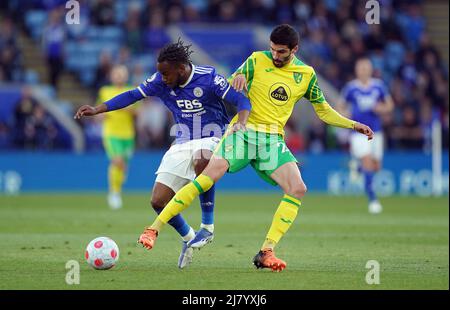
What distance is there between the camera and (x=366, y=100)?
717 inches

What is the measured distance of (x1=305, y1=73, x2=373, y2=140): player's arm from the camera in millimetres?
9773

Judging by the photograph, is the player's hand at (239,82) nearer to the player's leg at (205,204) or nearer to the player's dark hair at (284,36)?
the player's dark hair at (284,36)

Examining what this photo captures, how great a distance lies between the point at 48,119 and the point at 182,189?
1476 cm

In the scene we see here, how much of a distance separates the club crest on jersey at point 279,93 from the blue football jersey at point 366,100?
344 inches

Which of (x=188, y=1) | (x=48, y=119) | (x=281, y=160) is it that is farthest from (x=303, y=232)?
(x=188, y=1)

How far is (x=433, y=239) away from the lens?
507 inches

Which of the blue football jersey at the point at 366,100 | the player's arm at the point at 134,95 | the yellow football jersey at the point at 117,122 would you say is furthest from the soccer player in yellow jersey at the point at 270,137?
the yellow football jersey at the point at 117,122

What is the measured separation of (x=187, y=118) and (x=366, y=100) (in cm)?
891

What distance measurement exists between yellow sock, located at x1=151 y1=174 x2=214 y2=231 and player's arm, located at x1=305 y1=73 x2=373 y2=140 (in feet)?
4.69

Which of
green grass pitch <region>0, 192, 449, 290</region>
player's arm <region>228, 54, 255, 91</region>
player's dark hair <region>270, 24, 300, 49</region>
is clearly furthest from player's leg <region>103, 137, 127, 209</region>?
player's dark hair <region>270, 24, 300, 49</region>

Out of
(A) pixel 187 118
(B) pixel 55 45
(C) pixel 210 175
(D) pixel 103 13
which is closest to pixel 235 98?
(A) pixel 187 118

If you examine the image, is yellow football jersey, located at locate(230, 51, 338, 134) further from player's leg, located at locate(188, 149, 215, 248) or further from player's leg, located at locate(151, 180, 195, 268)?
player's leg, located at locate(151, 180, 195, 268)

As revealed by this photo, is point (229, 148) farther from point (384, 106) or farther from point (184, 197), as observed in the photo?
point (384, 106)

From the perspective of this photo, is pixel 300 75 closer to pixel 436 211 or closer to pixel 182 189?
pixel 182 189
